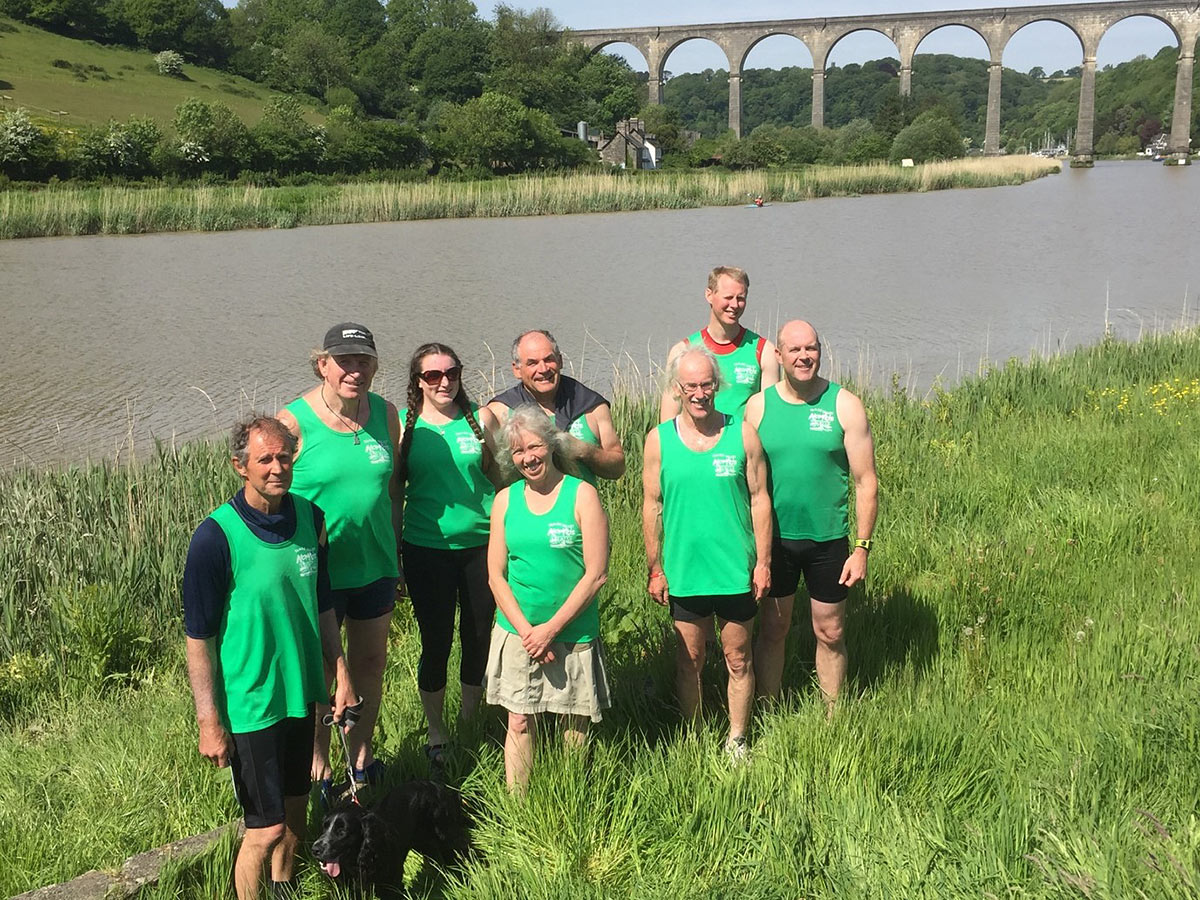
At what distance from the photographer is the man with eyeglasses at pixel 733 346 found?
412 cm

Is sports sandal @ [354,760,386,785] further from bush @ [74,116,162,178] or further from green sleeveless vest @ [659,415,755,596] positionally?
bush @ [74,116,162,178]

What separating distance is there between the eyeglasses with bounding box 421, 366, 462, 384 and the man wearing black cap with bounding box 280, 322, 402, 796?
0.16 m

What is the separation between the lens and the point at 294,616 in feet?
8.99

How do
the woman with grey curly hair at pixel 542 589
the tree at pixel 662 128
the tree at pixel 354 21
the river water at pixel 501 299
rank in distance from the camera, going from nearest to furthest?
the woman with grey curly hair at pixel 542 589, the river water at pixel 501 299, the tree at pixel 662 128, the tree at pixel 354 21

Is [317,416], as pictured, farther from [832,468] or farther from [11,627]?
[11,627]

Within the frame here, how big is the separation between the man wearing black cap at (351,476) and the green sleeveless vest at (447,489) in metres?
0.14

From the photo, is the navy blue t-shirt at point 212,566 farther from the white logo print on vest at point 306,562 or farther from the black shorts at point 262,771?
the black shorts at point 262,771

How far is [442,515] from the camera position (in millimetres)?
3607

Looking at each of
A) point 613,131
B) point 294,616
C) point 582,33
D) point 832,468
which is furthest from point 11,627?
point 582,33

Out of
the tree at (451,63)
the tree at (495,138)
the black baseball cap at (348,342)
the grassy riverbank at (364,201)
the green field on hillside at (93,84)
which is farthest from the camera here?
the tree at (451,63)

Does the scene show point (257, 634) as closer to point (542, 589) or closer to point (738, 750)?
point (542, 589)

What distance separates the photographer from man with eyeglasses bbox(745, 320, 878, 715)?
353 centimetres

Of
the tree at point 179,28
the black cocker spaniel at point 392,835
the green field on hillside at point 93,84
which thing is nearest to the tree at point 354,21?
the tree at point 179,28

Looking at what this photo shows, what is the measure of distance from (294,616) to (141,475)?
4.06m
